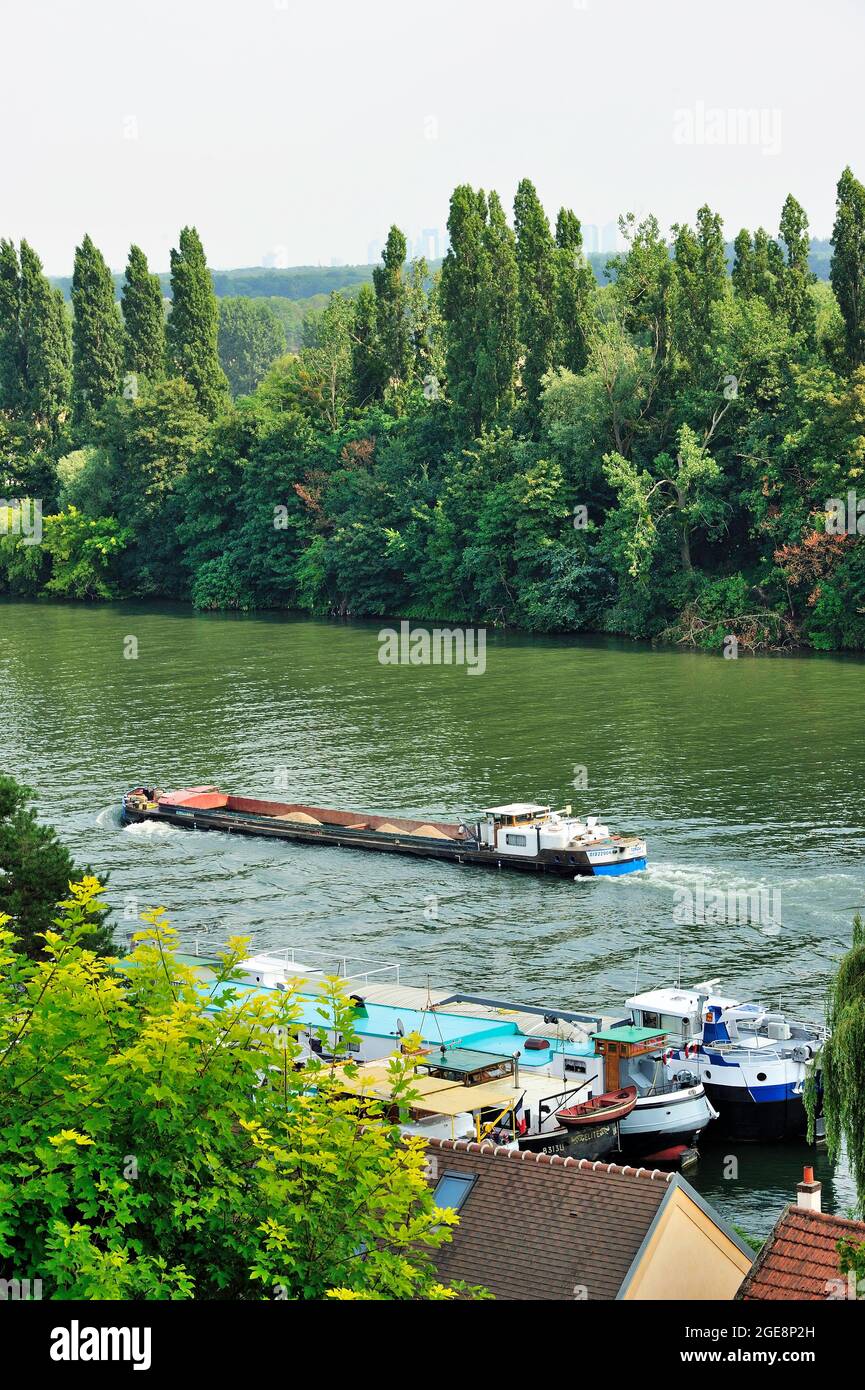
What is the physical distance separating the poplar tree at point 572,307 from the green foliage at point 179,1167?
87.6m

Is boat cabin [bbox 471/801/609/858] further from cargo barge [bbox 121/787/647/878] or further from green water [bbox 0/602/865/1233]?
green water [bbox 0/602/865/1233]

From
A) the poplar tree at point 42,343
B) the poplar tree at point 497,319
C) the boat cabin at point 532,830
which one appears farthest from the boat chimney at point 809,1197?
the poplar tree at point 42,343

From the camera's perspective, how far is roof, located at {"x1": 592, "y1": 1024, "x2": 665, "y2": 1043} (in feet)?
125

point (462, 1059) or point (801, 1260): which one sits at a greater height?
point (801, 1260)

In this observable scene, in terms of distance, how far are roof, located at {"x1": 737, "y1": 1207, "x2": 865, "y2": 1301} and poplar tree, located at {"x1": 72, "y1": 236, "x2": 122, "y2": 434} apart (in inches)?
5020

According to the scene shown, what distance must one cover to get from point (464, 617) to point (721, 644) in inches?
829

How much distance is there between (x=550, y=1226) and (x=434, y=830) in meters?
35.7

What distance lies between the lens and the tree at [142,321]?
142125mm

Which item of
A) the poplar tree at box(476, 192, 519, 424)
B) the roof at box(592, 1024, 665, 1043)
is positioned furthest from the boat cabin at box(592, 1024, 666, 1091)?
the poplar tree at box(476, 192, 519, 424)

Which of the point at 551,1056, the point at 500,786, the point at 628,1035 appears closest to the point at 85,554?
the point at 500,786

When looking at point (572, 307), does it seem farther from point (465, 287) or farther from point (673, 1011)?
point (673, 1011)

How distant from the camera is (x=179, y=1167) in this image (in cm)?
2034

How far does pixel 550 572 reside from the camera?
107438 mm

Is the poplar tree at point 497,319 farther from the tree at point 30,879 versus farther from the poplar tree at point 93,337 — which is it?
the tree at point 30,879
